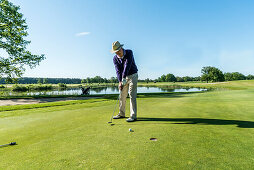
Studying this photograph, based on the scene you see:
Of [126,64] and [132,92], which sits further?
[132,92]

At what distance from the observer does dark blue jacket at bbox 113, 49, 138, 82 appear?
4602mm

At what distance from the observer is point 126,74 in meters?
4.60

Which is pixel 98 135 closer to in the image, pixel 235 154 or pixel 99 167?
pixel 99 167

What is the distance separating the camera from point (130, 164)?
179 centimetres

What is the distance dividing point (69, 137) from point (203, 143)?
248 centimetres

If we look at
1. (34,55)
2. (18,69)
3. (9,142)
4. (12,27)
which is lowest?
(9,142)

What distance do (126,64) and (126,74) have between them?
1.06ft

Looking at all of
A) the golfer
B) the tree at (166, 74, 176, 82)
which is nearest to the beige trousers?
the golfer

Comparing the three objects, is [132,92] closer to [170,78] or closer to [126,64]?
[126,64]

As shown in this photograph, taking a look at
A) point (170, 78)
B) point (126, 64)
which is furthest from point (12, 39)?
A: point (170, 78)

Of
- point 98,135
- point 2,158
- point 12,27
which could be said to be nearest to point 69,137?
point 98,135

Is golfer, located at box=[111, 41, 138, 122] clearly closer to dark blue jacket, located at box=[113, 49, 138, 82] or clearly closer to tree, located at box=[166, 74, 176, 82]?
dark blue jacket, located at box=[113, 49, 138, 82]

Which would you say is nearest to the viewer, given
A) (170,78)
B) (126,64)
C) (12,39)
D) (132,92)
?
(126,64)

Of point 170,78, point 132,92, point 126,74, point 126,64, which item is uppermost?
point 170,78
